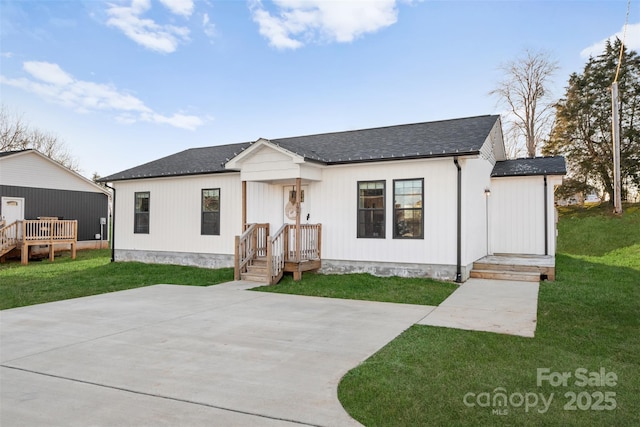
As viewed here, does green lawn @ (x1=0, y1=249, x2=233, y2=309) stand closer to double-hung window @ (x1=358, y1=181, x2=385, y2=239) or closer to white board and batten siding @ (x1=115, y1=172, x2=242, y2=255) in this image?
white board and batten siding @ (x1=115, y1=172, x2=242, y2=255)

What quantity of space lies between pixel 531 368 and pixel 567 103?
943 inches

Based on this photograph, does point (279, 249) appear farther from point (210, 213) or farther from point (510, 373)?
point (510, 373)

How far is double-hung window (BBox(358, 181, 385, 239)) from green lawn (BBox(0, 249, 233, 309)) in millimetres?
3748

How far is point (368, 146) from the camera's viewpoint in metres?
11.0

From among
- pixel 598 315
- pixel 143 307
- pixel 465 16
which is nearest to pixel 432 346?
pixel 598 315

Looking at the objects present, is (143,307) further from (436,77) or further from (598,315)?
(436,77)

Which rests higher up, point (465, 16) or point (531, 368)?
point (465, 16)

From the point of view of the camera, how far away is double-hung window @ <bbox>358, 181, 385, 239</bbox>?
10008 mm

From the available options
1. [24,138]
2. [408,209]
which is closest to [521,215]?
[408,209]

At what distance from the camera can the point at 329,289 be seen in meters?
8.77

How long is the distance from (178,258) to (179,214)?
1.39 meters

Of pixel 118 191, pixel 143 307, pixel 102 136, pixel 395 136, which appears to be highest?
pixel 102 136

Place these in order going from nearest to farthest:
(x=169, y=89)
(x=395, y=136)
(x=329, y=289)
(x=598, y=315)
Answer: (x=598, y=315) < (x=329, y=289) < (x=395, y=136) < (x=169, y=89)

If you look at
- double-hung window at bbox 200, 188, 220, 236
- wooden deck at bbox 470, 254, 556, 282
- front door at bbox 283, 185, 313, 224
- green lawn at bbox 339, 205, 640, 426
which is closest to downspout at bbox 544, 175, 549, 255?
wooden deck at bbox 470, 254, 556, 282
